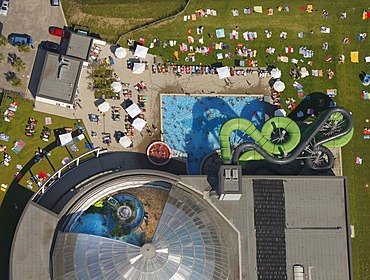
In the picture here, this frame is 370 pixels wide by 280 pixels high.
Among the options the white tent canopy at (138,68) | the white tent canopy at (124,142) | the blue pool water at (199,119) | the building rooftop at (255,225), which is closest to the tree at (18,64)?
the white tent canopy at (138,68)

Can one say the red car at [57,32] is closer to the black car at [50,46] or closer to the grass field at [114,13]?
the black car at [50,46]

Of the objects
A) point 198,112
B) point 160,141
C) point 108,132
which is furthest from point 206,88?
point 108,132

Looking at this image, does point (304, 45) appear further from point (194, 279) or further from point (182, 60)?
point (194, 279)

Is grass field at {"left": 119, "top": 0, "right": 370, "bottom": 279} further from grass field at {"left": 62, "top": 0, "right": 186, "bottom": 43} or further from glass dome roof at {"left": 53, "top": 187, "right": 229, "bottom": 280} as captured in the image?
glass dome roof at {"left": 53, "top": 187, "right": 229, "bottom": 280}

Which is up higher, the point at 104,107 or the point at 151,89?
the point at 151,89

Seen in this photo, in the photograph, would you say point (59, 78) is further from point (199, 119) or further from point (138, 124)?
point (199, 119)

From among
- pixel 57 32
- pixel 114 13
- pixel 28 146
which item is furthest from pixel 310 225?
pixel 57 32
